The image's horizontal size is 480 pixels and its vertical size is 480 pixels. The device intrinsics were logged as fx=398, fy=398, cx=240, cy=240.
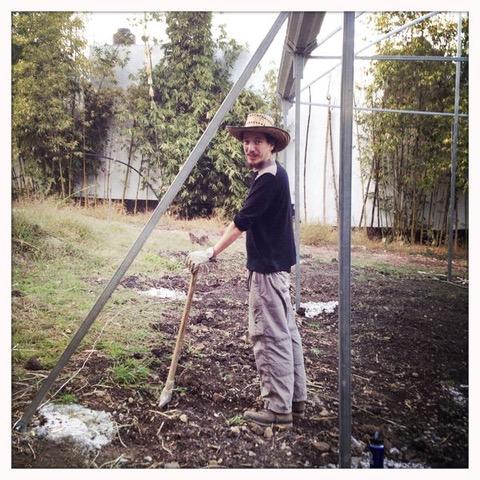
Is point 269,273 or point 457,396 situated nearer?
point 269,273

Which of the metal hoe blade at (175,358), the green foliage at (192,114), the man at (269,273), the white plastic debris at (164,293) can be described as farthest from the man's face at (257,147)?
the white plastic debris at (164,293)

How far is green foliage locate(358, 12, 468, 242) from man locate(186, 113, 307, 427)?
1.36 meters

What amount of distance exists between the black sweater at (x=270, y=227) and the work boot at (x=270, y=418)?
73 cm

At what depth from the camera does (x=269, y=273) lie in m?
1.98

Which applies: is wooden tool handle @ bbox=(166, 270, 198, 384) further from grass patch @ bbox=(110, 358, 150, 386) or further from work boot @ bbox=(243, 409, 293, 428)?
work boot @ bbox=(243, 409, 293, 428)

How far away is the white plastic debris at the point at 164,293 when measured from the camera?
255 centimetres

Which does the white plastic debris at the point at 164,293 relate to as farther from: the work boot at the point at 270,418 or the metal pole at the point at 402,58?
the metal pole at the point at 402,58

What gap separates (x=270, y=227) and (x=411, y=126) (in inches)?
71.7

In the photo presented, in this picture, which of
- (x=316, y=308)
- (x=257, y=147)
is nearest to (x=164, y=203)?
(x=257, y=147)

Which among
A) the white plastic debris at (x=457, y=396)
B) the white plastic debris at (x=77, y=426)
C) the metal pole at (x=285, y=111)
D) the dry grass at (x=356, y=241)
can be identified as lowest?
the white plastic debris at (x=77, y=426)

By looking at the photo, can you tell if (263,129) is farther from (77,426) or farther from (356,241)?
(77,426)

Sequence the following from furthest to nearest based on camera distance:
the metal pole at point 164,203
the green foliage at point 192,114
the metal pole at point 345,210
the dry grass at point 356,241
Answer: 1. the dry grass at point 356,241
2. the green foliage at point 192,114
3. the metal pole at point 164,203
4. the metal pole at point 345,210

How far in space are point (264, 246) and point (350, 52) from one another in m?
0.94
